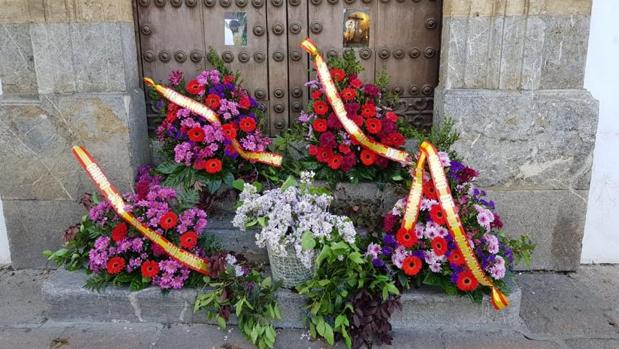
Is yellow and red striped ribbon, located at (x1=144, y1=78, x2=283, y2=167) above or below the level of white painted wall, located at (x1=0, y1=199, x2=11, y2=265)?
above

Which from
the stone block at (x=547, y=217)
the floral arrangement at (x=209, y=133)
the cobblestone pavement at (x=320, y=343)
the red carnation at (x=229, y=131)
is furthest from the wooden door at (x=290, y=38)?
the cobblestone pavement at (x=320, y=343)

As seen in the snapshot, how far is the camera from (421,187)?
282 cm

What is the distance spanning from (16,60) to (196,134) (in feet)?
3.90

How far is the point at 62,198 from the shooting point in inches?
134

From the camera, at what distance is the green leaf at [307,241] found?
2.60 meters

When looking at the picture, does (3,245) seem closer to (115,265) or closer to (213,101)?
(115,265)

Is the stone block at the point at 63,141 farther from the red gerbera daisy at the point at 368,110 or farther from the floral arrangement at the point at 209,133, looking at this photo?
the red gerbera daisy at the point at 368,110

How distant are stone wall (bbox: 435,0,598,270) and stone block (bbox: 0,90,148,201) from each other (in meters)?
1.91

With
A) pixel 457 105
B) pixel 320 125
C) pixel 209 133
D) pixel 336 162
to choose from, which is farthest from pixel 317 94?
pixel 457 105

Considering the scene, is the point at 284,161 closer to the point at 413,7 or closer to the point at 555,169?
the point at 413,7

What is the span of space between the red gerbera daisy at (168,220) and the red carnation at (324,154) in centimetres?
92

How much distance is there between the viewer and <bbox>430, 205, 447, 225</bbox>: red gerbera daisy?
275 centimetres

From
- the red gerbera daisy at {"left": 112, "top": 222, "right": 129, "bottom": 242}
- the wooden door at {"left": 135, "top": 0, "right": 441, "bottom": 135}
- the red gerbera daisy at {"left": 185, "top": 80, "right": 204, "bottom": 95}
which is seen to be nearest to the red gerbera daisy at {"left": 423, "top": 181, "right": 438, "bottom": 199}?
the wooden door at {"left": 135, "top": 0, "right": 441, "bottom": 135}

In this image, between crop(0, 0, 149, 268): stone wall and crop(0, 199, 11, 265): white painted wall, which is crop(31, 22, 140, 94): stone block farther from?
crop(0, 199, 11, 265): white painted wall
